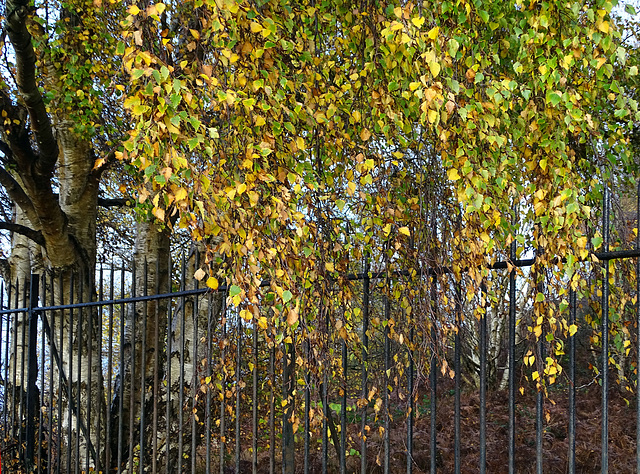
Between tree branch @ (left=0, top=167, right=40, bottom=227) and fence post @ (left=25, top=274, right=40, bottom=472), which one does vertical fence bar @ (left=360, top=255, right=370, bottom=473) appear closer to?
fence post @ (left=25, top=274, right=40, bottom=472)

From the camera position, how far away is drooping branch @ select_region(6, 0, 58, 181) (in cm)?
371

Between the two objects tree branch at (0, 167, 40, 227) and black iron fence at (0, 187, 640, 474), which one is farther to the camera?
tree branch at (0, 167, 40, 227)

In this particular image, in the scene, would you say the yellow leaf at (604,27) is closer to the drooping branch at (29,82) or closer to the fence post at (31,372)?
the drooping branch at (29,82)

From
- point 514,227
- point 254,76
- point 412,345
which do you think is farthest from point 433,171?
point 254,76

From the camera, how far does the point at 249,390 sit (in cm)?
916

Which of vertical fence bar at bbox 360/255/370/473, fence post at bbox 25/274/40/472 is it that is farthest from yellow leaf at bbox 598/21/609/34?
fence post at bbox 25/274/40/472

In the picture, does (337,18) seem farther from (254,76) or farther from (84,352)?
(84,352)

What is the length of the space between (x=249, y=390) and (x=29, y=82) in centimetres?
583

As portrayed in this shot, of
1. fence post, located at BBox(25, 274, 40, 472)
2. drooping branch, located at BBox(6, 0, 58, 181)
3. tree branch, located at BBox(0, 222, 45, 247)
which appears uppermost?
drooping branch, located at BBox(6, 0, 58, 181)

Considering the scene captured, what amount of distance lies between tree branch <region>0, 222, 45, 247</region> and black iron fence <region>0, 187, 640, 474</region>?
1.74 ft

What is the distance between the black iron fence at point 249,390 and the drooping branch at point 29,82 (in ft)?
3.68

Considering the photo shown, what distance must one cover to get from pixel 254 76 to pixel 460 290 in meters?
1.38

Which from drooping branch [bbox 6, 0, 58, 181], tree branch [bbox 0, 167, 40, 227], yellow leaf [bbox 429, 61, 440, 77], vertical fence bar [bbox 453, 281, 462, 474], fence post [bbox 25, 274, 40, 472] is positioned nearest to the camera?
yellow leaf [bbox 429, 61, 440, 77]

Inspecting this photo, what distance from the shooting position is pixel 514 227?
268cm
